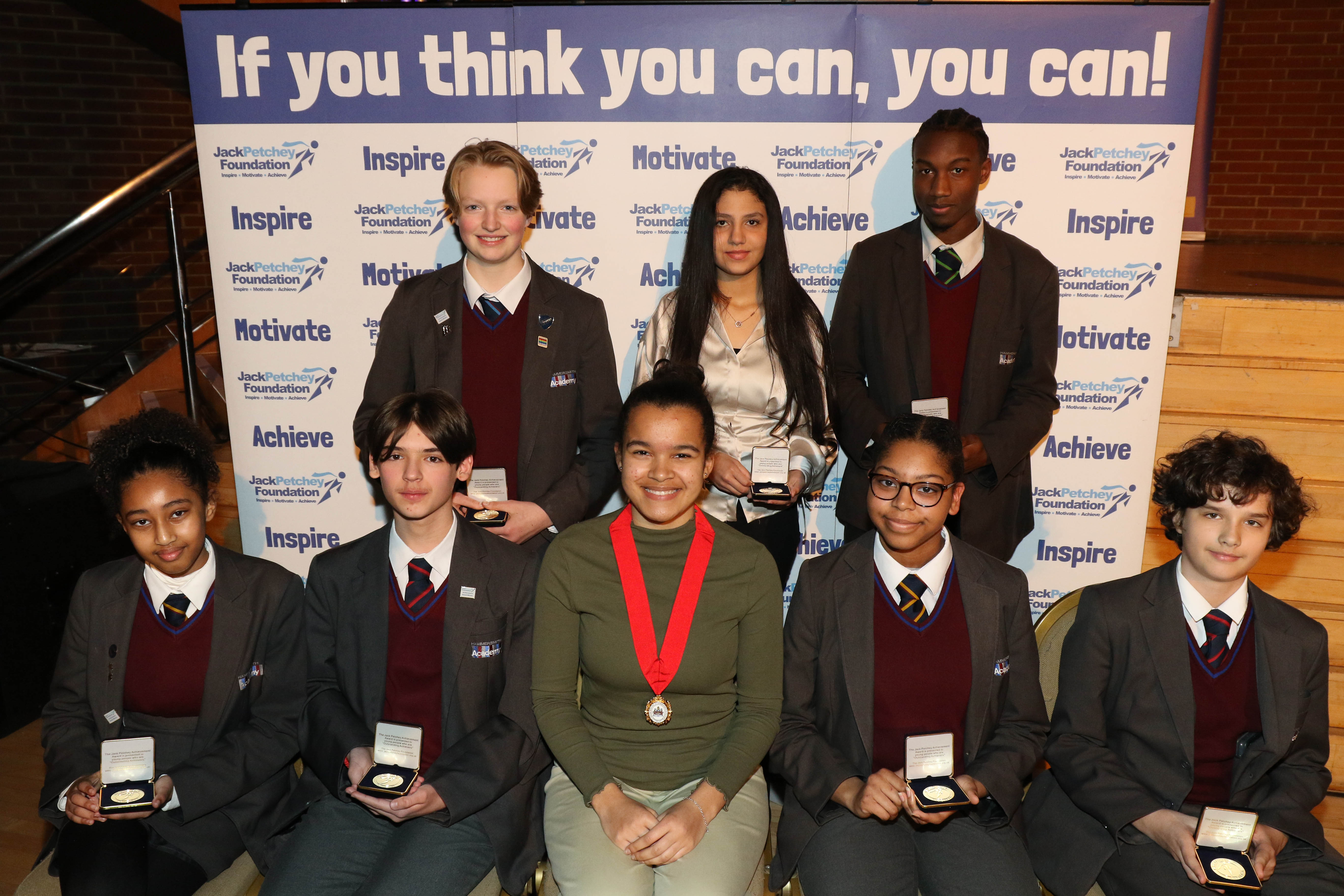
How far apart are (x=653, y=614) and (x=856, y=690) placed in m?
0.53

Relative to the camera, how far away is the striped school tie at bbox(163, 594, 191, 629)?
2455 millimetres

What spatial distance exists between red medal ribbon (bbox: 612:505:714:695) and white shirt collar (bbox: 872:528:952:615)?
18.0 inches

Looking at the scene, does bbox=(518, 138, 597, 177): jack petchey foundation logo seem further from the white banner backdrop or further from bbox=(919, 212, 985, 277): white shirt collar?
bbox=(919, 212, 985, 277): white shirt collar

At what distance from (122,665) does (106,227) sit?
11.0 feet

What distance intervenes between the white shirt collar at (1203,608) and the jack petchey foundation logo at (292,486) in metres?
3.17

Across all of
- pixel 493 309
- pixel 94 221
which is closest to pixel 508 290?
pixel 493 309

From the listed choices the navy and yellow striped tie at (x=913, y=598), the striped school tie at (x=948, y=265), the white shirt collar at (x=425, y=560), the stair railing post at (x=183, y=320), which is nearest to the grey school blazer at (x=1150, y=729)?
the navy and yellow striped tie at (x=913, y=598)

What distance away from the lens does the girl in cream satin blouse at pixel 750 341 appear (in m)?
3.00

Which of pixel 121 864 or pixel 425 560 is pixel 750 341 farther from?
pixel 121 864

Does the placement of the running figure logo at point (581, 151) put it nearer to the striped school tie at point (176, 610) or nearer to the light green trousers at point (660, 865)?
the striped school tie at point (176, 610)

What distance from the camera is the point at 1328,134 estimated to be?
7.77m

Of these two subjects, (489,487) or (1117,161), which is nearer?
(489,487)

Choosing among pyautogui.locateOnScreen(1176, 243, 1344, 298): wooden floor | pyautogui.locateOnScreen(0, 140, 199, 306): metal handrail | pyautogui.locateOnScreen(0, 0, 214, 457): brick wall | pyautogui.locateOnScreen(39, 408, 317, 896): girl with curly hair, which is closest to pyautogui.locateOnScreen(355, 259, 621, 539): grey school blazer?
pyautogui.locateOnScreen(39, 408, 317, 896): girl with curly hair

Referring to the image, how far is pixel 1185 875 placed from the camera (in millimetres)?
2154
